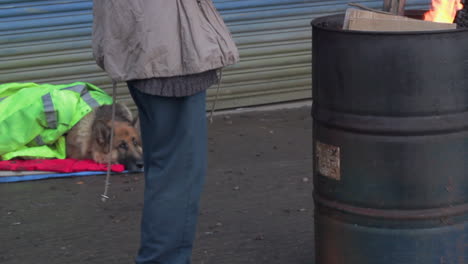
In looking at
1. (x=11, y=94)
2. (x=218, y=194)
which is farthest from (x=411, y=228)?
(x=11, y=94)

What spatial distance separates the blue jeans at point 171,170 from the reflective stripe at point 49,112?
2.78 metres

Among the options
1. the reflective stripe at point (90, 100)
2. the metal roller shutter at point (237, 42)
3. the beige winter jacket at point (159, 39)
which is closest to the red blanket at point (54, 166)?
the reflective stripe at point (90, 100)

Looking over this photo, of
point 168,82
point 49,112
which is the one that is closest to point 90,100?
point 49,112

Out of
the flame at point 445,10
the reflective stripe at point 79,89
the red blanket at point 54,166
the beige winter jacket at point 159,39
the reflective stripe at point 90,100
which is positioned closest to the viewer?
the beige winter jacket at point 159,39

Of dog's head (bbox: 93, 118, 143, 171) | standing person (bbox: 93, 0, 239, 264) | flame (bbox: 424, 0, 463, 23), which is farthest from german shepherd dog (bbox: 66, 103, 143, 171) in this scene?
flame (bbox: 424, 0, 463, 23)

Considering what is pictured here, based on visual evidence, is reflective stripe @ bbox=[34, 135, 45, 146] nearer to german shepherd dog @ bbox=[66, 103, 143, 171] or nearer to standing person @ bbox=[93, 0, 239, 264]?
german shepherd dog @ bbox=[66, 103, 143, 171]

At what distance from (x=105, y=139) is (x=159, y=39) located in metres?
3.05

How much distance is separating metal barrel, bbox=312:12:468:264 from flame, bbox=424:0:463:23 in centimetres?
47

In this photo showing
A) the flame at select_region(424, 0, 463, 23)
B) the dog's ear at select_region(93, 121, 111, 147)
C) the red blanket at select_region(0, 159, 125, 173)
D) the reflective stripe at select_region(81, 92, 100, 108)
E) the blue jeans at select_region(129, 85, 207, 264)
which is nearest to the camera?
the blue jeans at select_region(129, 85, 207, 264)

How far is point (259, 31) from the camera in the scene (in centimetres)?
757

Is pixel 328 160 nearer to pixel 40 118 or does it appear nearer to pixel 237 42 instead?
pixel 40 118

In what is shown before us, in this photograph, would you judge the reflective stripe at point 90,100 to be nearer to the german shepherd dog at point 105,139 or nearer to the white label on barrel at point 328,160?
the german shepherd dog at point 105,139

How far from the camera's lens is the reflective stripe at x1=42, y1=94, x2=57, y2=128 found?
631cm

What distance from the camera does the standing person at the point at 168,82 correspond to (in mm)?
Answer: 3352
